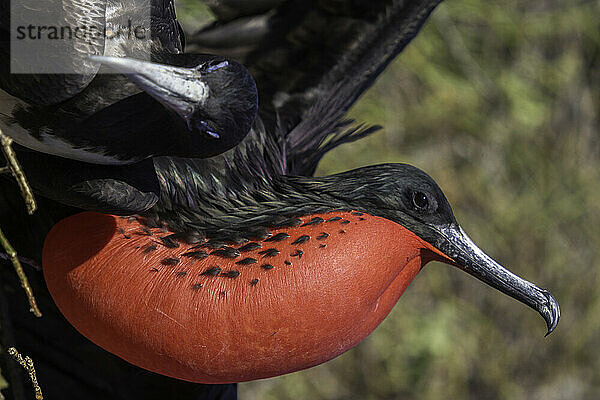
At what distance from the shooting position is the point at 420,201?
1.66 feet

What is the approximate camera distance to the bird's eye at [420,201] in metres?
0.51

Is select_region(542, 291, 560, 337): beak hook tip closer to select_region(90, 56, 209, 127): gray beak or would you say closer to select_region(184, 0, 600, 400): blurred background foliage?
select_region(90, 56, 209, 127): gray beak

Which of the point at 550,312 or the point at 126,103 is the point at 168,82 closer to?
the point at 126,103

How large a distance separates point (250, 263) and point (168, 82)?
0.15 metres

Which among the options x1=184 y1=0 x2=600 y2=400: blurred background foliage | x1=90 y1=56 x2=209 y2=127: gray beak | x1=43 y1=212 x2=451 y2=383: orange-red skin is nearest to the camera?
x1=90 y1=56 x2=209 y2=127: gray beak

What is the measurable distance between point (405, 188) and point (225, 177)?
0.13 metres

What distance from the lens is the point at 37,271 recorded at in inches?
21.7

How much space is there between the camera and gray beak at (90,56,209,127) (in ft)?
1.13

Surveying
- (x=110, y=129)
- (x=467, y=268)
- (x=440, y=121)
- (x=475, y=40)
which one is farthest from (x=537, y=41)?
(x=110, y=129)

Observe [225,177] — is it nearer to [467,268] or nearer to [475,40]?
[467,268]

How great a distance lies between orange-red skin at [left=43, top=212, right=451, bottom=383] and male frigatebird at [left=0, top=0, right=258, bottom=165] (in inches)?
3.2

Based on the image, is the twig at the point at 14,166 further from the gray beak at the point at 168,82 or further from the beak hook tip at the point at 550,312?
the beak hook tip at the point at 550,312

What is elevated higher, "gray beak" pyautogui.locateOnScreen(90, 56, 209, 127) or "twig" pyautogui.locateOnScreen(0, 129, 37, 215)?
"gray beak" pyautogui.locateOnScreen(90, 56, 209, 127)

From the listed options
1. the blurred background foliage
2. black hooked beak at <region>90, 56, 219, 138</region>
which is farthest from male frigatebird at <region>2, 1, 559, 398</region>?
the blurred background foliage
